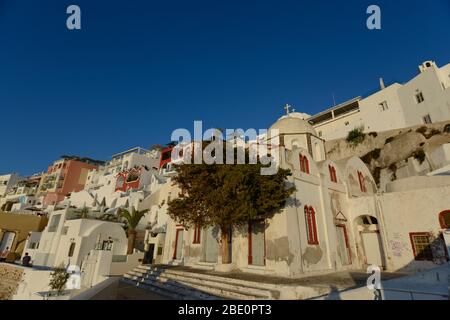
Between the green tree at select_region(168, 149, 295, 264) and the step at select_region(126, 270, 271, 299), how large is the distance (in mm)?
2672

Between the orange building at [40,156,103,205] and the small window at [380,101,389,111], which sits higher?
the small window at [380,101,389,111]

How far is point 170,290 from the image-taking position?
37.8 ft

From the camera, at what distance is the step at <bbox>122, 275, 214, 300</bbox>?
1005 centimetres

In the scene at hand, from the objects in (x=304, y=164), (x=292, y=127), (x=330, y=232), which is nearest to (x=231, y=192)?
(x=304, y=164)

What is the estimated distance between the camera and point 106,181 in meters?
53.1

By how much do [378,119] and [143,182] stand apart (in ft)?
136

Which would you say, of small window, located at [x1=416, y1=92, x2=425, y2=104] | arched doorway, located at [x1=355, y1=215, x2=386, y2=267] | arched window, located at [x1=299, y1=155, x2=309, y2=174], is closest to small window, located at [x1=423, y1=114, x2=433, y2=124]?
small window, located at [x1=416, y1=92, x2=425, y2=104]

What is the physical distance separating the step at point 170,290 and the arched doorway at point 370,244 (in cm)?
1419

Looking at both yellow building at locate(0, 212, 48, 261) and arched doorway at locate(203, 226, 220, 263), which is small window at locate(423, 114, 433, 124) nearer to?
arched doorway at locate(203, 226, 220, 263)

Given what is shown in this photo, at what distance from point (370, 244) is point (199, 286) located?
13.9 meters

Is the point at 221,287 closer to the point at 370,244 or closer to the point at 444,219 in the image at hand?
the point at 370,244

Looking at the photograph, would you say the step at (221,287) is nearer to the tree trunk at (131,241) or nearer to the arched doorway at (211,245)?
the arched doorway at (211,245)
